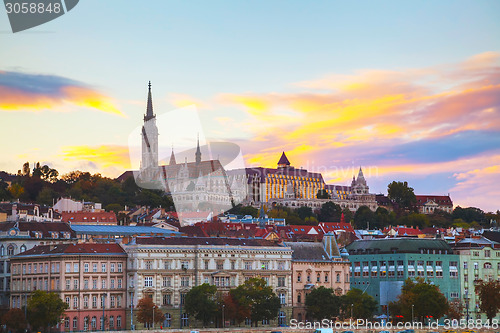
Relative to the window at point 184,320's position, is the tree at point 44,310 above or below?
above

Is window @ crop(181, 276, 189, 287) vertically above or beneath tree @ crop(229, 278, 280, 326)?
above

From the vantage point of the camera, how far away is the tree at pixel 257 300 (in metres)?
89.1

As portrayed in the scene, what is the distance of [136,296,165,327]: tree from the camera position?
85188 millimetres

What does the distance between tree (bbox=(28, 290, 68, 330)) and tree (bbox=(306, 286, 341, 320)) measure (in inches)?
1003

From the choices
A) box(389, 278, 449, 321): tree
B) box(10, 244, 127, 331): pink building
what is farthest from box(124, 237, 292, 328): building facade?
box(389, 278, 449, 321): tree

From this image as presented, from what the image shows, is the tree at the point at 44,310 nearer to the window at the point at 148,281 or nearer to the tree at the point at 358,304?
the window at the point at 148,281

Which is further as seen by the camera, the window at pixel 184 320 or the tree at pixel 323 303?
the tree at pixel 323 303

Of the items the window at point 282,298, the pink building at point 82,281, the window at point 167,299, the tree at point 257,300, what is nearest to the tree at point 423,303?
the window at point 282,298

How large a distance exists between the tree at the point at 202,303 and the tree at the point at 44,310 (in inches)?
456

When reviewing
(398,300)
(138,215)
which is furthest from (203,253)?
(138,215)

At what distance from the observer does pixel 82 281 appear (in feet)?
286

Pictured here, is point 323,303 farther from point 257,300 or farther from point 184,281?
point 184,281

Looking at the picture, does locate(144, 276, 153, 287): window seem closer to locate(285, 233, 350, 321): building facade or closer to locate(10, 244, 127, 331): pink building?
locate(10, 244, 127, 331): pink building

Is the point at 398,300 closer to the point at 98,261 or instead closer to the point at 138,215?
the point at 98,261
